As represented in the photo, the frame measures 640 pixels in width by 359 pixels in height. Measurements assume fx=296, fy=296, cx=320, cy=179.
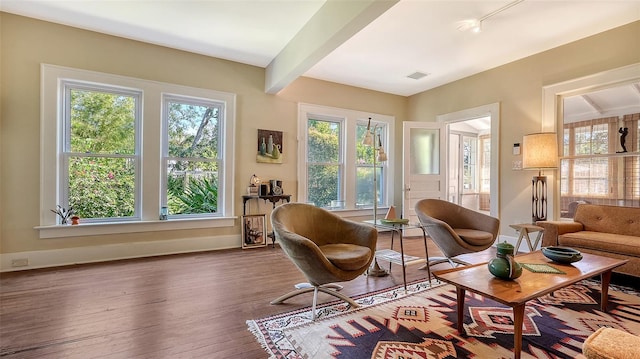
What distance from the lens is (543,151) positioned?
3.61m

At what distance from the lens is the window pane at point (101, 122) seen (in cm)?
356

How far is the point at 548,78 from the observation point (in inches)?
154

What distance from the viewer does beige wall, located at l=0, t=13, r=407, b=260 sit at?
318cm

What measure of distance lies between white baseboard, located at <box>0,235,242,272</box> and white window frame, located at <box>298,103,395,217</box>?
151 cm

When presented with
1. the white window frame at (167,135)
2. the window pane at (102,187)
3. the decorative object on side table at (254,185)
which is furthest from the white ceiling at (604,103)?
the window pane at (102,187)

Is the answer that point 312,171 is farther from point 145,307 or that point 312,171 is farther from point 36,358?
point 36,358

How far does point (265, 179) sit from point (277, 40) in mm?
1991

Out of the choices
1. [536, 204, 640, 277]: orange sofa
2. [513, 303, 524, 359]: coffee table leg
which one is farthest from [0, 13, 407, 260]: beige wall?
[513, 303, 524, 359]: coffee table leg

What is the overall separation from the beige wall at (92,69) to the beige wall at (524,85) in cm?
285

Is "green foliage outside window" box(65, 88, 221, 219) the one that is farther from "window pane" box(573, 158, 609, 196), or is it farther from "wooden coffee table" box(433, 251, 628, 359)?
"window pane" box(573, 158, 609, 196)

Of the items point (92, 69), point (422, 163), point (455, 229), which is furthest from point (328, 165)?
point (92, 69)

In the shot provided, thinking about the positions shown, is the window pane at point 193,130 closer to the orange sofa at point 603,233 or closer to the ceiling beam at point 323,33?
the ceiling beam at point 323,33

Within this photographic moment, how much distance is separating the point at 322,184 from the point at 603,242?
11.8 feet

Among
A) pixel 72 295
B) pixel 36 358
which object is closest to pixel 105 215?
pixel 72 295
